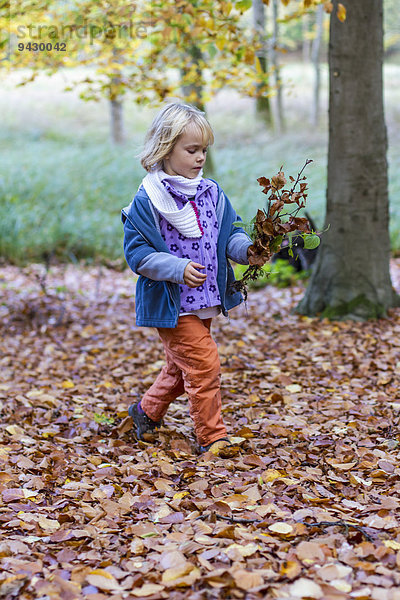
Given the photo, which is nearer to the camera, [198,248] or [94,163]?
[198,248]

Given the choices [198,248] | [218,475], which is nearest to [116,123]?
[198,248]

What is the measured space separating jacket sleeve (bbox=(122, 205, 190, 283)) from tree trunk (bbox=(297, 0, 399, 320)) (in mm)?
2955

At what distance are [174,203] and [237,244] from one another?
1.29ft

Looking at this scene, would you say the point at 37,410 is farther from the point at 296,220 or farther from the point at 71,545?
the point at 296,220

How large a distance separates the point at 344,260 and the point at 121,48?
3.90 meters

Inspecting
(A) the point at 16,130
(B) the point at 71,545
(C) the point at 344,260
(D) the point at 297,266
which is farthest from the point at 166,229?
(A) the point at 16,130

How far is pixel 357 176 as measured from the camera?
546 cm

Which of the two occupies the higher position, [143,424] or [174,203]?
[174,203]

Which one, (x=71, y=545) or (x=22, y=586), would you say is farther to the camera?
(x=71, y=545)

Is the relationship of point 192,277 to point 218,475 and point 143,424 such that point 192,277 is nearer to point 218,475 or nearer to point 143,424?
point 218,475

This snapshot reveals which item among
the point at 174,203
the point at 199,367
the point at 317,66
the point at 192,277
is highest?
the point at 317,66

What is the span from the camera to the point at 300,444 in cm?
327

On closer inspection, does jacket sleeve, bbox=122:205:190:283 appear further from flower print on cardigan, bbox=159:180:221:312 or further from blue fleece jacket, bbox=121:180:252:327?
flower print on cardigan, bbox=159:180:221:312

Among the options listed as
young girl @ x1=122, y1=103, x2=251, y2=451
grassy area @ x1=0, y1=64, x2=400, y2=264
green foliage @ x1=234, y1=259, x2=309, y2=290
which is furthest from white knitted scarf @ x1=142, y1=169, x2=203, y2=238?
green foliage @ x1=234, y1=259, x2=309, y2=290
